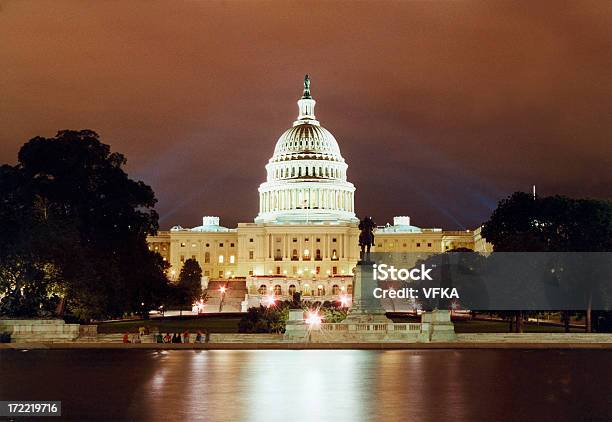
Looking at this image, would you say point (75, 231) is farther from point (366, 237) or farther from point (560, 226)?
point (560, 226)

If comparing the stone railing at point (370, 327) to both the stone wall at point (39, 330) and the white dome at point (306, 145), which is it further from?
the white dome at point (306, 145)

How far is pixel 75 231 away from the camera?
57.4 m

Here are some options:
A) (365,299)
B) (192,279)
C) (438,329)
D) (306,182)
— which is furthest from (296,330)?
(306,182)

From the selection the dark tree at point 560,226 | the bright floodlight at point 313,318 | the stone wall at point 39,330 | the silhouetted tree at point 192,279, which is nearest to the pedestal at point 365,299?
the bright floodlight at point 313,318

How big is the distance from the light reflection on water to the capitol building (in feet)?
416

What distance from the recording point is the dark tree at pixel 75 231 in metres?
54.6

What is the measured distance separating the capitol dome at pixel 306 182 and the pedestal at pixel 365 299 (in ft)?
390

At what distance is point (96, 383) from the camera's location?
91.4ft

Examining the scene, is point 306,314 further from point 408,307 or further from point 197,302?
point 197,302

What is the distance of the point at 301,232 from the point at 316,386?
147742 millimetres

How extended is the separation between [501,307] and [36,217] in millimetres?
32254

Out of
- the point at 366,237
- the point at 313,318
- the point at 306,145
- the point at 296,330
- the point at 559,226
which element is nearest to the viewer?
the point at 296,330

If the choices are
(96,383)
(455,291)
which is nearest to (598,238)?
(455,291)

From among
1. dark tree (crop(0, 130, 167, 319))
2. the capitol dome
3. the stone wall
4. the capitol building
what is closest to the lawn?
dark tree (crop(0, 130, 167, 319))
